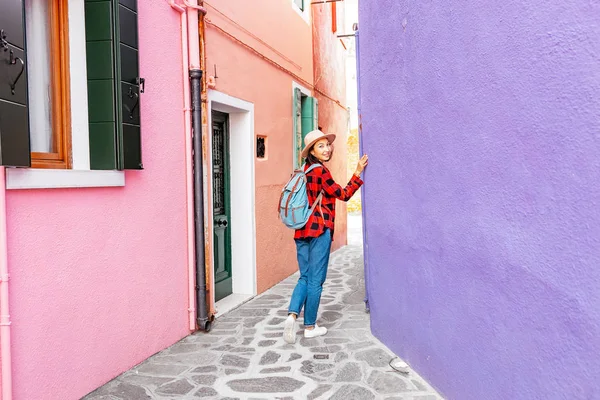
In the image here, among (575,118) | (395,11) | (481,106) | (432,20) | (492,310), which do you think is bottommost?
(492,310)

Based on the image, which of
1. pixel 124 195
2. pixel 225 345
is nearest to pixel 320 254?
pixel 225 345

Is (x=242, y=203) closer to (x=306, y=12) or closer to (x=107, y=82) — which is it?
(x=107, y=82)

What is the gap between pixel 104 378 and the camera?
3.64 m

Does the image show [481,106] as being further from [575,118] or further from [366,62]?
[366,62]

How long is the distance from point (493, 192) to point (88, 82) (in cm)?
279

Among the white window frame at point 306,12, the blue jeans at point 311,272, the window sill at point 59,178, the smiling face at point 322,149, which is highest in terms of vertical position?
the white window frame at point 306,12

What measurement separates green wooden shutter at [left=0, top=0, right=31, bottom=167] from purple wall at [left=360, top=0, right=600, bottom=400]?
7.79 feet

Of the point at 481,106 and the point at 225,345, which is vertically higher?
the point at 481,106

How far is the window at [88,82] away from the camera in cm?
330

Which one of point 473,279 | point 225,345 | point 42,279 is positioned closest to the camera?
point 473,279

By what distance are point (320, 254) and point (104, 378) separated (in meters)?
1.94

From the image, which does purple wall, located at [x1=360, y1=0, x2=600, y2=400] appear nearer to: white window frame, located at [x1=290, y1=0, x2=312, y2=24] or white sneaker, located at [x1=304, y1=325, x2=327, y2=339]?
white sneaker, located at [x1=304, y1=325, x2=327, y2=339]

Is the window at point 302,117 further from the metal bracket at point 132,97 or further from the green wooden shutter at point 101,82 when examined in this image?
the green wooden shutter at point 101,82

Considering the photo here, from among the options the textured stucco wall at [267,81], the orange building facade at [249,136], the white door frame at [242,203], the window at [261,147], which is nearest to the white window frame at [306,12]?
the orange building facade at [249,136]
